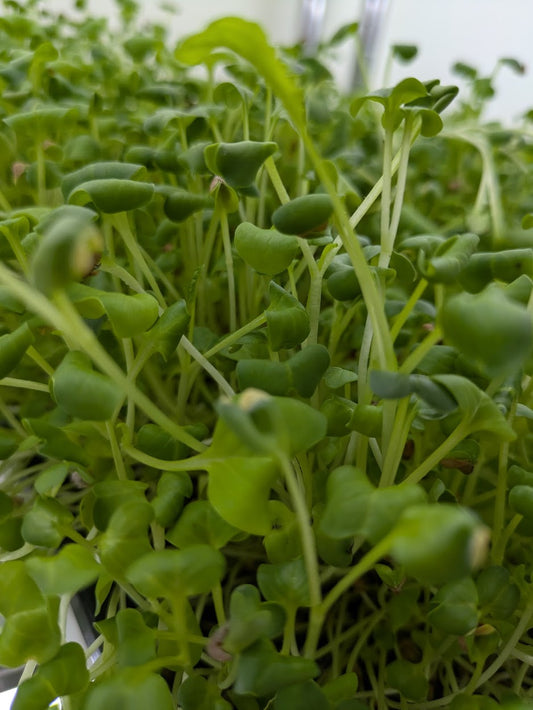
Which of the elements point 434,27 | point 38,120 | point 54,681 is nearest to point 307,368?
point 54,681

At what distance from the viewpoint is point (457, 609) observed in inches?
13.5

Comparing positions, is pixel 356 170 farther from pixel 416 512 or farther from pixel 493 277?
pixel 416 512

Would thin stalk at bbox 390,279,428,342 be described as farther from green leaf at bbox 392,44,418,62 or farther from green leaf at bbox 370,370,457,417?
green leaf at bbox 392,44,418,62

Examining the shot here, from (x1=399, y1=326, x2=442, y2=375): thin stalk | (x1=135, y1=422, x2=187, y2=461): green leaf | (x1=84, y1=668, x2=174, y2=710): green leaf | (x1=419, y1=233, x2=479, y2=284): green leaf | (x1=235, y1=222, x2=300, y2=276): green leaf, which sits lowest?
(x1=84, y1=668, x2=174, y2=710): green leaf

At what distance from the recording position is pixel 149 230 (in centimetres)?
58

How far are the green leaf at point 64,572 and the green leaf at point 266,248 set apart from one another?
216mm

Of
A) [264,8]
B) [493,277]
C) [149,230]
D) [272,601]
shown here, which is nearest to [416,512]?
[272,601]

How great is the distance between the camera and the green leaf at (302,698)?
1.06 feet

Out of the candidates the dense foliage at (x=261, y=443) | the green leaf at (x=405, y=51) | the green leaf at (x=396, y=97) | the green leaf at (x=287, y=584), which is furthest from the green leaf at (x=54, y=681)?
the green leaf at (x=405, y=51)

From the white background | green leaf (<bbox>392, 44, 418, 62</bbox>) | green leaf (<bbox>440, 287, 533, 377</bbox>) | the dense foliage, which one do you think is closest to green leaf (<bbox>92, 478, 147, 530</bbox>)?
the dense foliage

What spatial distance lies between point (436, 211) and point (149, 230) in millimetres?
486

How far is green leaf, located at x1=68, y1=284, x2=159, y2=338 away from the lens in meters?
0.36

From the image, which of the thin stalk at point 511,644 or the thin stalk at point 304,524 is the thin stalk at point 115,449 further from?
the thin stalk at point 511,644

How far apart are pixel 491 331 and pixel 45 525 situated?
0.28m
